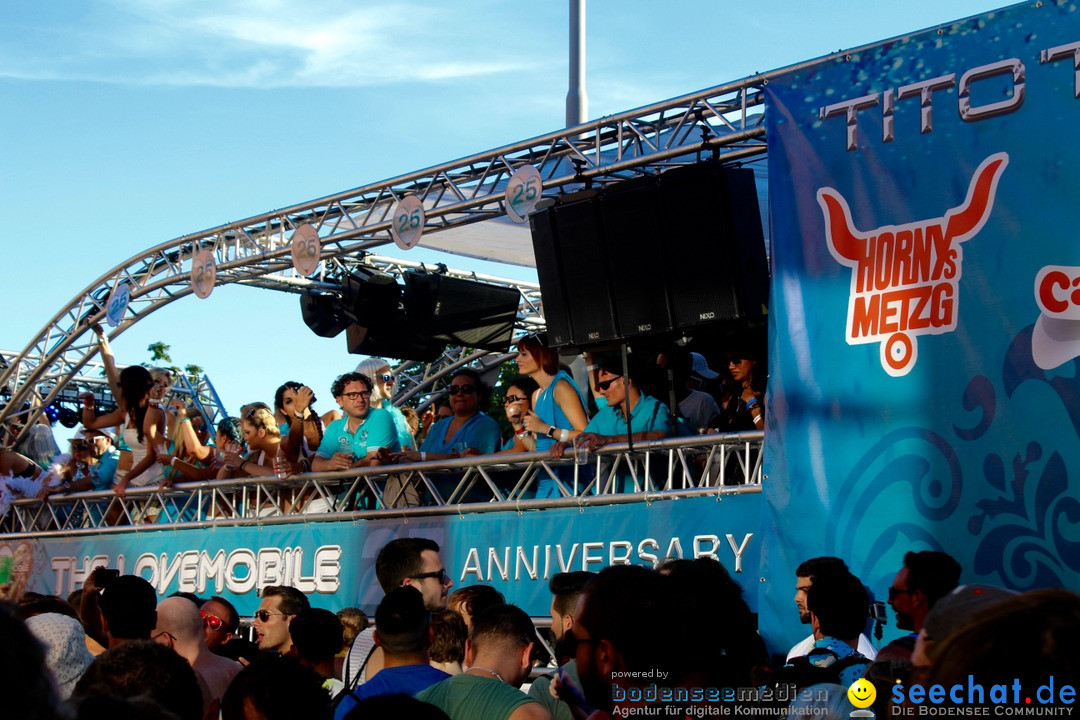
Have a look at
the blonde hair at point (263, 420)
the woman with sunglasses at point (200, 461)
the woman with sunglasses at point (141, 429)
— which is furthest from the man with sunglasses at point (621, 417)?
the woman with sunglasses at point (141, 429)

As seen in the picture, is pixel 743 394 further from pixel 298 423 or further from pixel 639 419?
pixel 298 423

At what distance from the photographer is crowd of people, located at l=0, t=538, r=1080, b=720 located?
59.8 inches

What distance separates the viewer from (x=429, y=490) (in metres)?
8.17

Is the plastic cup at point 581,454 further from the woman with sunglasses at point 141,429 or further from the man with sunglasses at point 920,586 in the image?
the woman with sunglasses at point 141,429

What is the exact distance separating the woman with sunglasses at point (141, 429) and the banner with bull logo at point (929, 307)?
6195 mm

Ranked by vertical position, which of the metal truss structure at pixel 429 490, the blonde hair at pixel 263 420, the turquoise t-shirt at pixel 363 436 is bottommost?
the metal truss structure at pixel 429 490

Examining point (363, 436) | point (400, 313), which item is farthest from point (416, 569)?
point (400, 313)

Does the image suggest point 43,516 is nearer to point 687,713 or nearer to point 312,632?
point 312,632

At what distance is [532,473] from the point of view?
25.0ft

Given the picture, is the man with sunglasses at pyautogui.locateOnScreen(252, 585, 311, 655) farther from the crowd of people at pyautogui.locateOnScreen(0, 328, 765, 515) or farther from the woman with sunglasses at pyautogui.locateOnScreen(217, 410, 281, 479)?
the woman with sunglasses at pyautogui.locateOnScreen(217, 410, 281, 479)

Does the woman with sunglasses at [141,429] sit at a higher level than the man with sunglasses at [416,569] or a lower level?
higher

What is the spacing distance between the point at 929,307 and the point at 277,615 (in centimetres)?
344

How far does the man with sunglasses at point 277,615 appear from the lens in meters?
5.97

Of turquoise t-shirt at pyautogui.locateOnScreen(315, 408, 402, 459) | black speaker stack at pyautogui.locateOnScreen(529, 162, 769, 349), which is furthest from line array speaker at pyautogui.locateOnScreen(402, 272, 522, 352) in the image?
black speaker stack at pyautogui.locateOnScreen(529, 162, 769, 349)
